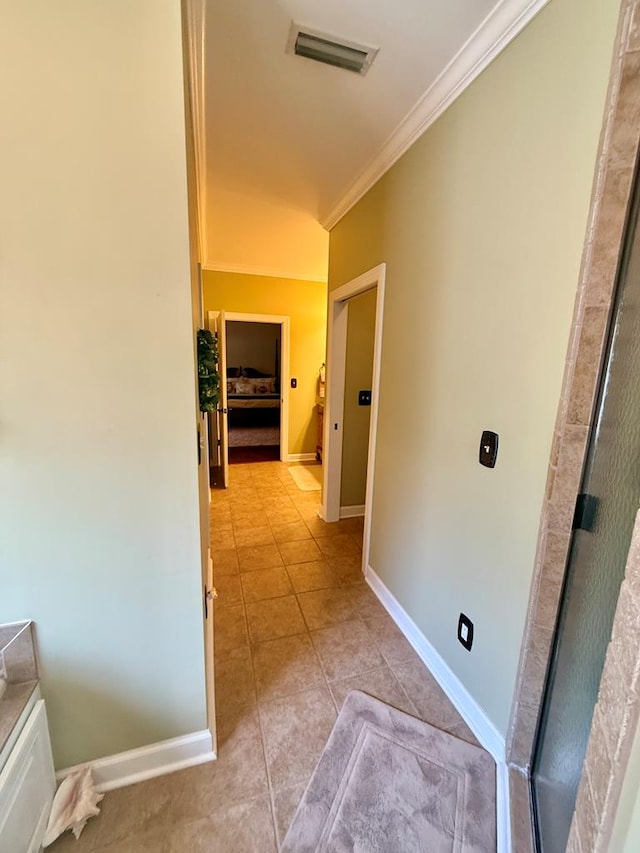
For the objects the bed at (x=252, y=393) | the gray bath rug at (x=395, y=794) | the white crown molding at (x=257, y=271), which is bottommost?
the gray bath rug at (x=395, y=794)

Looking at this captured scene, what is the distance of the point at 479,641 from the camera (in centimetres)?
146

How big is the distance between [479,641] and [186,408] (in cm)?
145

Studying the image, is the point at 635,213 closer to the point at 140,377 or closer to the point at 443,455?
the point at 443,455

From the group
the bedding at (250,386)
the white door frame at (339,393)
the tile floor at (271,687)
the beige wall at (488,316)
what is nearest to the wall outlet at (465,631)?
the beige wall at (488,316)

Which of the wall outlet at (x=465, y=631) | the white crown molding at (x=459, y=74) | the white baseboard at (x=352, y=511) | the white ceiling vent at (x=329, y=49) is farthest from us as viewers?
the white baseboard at (x=352, y=511)

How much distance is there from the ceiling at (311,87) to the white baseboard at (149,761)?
258 cm

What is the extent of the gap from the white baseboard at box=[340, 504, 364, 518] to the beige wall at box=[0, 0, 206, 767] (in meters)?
2.29

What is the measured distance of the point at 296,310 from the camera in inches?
192

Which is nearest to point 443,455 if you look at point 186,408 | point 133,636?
point 186,408

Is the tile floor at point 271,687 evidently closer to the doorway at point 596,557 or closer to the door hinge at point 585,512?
the doorway at point 596,557

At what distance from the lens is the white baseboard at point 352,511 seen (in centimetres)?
346

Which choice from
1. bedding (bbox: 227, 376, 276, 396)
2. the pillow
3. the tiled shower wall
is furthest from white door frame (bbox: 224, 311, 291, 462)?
the tiled shower wall

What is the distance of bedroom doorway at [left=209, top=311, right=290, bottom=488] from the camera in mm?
4160

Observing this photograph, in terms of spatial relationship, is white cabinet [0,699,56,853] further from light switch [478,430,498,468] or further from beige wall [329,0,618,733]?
light switch [478,430,498,468]
